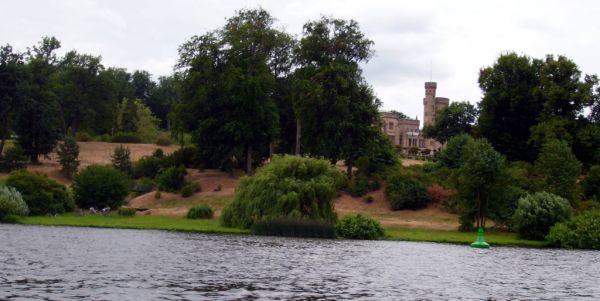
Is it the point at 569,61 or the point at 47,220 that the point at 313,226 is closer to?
the point at 47,220

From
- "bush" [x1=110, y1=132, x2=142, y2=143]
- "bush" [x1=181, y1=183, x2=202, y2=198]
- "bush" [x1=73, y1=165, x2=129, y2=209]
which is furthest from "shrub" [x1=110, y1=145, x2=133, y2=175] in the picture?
"bush" [x1=110, y1=132, x2=142, y2=143]

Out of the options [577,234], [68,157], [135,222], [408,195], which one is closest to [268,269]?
[577,234]

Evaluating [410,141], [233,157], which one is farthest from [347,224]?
[410,141]

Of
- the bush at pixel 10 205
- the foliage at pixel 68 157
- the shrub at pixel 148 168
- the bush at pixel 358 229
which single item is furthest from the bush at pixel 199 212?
the foliage at pixel 68 157

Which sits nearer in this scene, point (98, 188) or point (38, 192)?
point (38, 192)

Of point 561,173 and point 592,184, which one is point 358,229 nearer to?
point 561,173

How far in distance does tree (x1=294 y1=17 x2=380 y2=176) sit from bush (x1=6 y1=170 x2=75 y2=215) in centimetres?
2889

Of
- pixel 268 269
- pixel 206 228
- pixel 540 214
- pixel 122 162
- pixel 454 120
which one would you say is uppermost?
pixel 454 120

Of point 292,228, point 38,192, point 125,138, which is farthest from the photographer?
point 125,138

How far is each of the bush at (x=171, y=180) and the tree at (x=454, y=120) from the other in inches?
3043

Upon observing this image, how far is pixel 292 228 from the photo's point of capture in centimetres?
6178

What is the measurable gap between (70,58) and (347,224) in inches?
3162

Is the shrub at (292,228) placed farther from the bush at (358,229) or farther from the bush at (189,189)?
the bush at (189,189)

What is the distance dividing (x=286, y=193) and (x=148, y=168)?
139 ft
